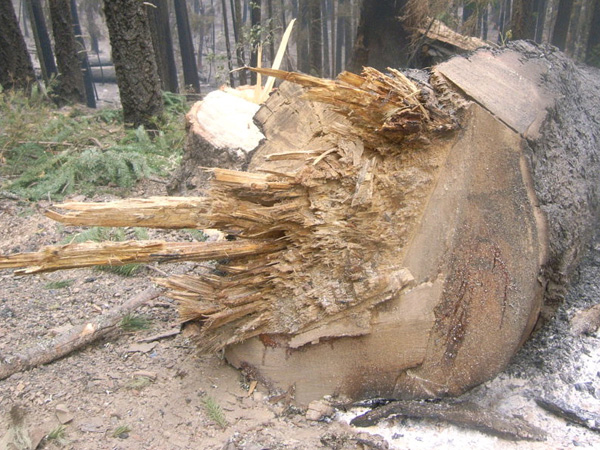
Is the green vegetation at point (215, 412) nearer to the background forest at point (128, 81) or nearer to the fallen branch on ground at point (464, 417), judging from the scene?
the fallen branch on ground at point (464, 417)

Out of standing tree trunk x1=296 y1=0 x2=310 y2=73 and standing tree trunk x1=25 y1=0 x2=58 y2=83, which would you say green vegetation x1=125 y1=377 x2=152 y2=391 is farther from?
standing tree trunk x1=296 y1=0 x2=310 y2=73

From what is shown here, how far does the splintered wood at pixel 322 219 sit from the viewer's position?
85.2 inches

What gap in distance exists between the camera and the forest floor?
207 cm

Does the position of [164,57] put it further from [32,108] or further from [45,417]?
[45,417]

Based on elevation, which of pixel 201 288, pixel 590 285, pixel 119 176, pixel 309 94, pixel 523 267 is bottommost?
→ pixel 119 176

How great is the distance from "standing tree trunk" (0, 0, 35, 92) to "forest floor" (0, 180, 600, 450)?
676 cm

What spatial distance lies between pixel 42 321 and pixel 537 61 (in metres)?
3.00

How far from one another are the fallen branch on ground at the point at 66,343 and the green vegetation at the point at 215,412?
2.57 feet

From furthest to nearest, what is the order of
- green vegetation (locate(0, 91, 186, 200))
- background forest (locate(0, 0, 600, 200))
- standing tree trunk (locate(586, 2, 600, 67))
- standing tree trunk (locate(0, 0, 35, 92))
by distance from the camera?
standing tree trunk (locate(0, 0, 35, 92))
standing tree trunk (locate(586, 2, 600, 67))
background forest (locate(0, 0, 600, 200))
green vegetation (locate(0, 91, 186, 200))

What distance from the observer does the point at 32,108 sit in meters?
6.70

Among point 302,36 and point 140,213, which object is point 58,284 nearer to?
point 140,213

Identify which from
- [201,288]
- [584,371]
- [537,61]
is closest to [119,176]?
[201,288]

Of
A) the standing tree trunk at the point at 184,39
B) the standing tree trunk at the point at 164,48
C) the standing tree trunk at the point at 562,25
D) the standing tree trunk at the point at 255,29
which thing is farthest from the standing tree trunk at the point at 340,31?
the standing tree trunk at the point at 562,25

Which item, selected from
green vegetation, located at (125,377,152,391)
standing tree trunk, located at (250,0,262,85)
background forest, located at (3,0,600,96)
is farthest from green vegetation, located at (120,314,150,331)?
standing tree trunk, located at (250,0,262,85)
